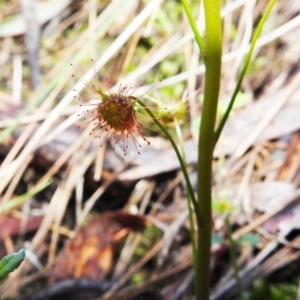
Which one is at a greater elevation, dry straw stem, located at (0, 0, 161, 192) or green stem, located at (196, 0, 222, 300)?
dry straw stem, located at (0, 0, 161, 192)

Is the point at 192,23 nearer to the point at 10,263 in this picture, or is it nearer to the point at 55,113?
the point at 10,263

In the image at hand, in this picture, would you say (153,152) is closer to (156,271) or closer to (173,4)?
(156,271)

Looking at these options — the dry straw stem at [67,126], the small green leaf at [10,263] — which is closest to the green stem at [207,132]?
the small green leaf at [10,263]

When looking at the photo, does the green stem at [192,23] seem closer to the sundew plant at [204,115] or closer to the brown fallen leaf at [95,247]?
the sundew plant at [204,115]

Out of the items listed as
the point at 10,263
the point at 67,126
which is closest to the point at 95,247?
the point at 67,126

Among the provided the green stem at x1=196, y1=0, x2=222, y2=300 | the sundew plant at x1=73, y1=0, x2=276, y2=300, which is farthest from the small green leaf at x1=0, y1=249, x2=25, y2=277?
the green stem at x1=196, y1=0, x2=222, y2=300

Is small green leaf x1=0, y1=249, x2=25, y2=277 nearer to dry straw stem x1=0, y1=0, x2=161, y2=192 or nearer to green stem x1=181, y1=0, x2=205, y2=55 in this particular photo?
green stem x1=181, y1=0, x2=205, y2=55
